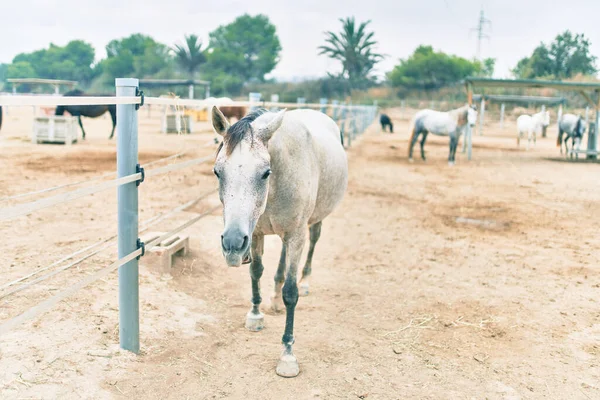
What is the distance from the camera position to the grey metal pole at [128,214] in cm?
267

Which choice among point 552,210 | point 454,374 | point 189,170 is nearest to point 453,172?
point 552,210

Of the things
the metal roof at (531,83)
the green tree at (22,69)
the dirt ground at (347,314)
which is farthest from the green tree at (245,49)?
the dirt ground at (347,314)

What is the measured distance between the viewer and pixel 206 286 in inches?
162

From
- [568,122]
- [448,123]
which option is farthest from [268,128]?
[568,122]

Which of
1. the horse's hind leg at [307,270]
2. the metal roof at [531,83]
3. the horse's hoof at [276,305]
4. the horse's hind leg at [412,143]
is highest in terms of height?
the metal roof at [531,83]

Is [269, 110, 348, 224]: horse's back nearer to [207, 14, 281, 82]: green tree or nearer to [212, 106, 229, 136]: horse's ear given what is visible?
[212, 106, 229, 136]: horse's ear

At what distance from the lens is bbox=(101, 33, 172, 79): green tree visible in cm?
6028

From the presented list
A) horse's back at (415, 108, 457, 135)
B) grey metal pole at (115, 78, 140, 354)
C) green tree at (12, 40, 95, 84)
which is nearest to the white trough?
horse's back at (415, 108, 457, 135)

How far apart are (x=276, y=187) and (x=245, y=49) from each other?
6703cm

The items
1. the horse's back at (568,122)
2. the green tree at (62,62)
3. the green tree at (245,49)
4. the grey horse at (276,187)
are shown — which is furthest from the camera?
the green tree at (62,62)

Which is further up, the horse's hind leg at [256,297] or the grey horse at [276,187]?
the grey horse at [276,187]

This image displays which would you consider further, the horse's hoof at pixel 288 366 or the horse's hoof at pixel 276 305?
the horse's hoof at pixel 276 305

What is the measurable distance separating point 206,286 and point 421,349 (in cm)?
183

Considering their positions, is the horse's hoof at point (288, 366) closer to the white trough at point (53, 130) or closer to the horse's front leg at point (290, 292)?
the horse's front leg at point (290, 292)
